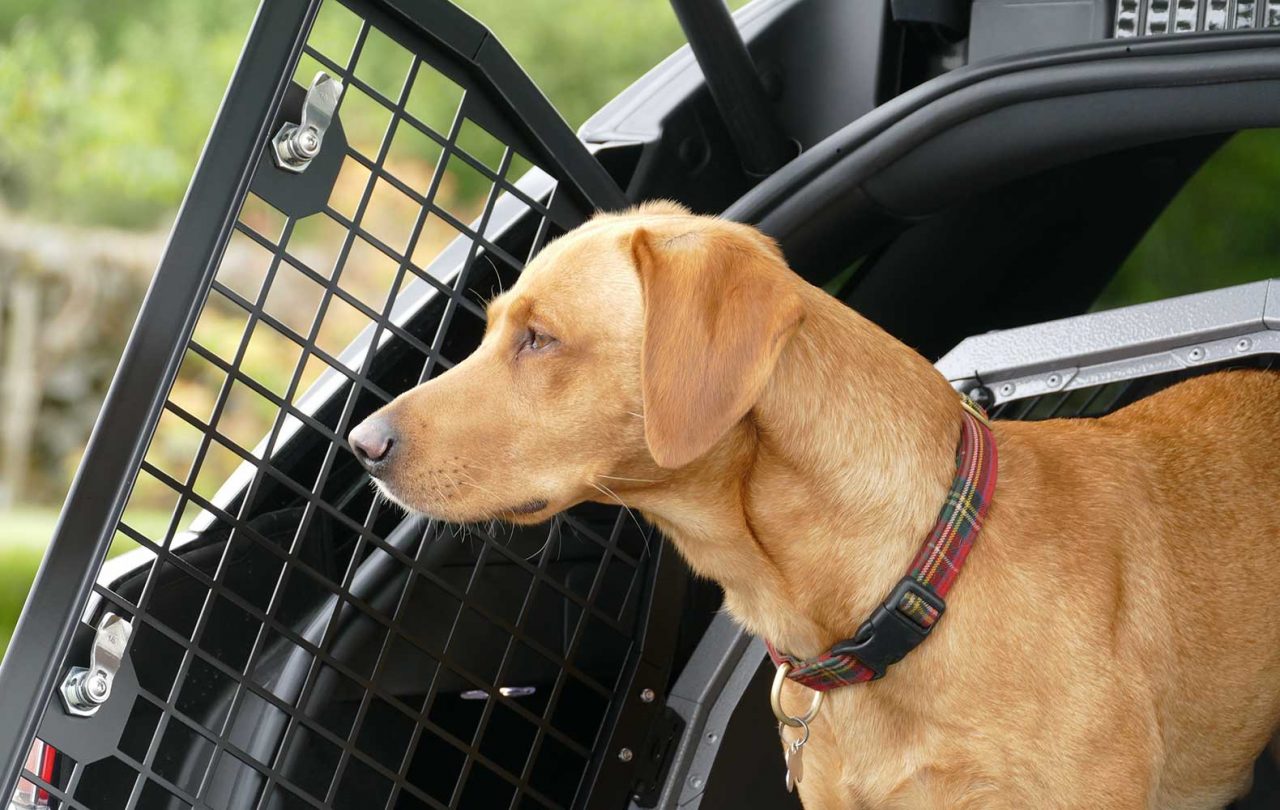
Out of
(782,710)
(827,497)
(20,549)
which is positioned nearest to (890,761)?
(782,710)

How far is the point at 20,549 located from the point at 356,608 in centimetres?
769

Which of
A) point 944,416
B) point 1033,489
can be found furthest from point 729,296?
point 1033,489

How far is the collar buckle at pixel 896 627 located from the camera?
1.60 metres

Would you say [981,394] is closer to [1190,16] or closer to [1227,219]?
[1190,16]

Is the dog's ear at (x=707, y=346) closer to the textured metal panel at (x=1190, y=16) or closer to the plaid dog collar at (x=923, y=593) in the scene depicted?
the plaid dog collar at (x=923, y=593)

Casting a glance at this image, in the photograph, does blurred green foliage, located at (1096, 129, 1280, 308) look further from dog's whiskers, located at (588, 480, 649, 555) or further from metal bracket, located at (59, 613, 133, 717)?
metal bracket, located at (59, 613, 133, 717)

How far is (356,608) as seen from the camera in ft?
6.10

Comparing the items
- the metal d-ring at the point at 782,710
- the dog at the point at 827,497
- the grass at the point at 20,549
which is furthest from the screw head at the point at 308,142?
the grass at the point at 20,549

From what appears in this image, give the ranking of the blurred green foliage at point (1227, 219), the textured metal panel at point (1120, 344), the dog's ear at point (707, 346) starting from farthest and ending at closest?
the blurred green foliage at point (1227, 219), the textured metal panel at point (1120, 344), the dog's ear at point (707, 346)

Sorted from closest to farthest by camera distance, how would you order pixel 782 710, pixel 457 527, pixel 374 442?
pixel 374 442
pixel 782 710
pixel 457 527

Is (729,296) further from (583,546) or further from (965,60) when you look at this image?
(965,60)

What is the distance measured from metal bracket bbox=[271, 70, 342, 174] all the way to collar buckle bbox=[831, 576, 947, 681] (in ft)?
2.93

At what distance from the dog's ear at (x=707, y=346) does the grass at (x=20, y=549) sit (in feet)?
20.3

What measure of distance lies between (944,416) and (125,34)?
456 inches
